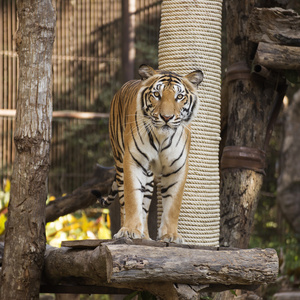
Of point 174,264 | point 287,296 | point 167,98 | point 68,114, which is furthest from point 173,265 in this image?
point 68,114

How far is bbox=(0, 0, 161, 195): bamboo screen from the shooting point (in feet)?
18.6

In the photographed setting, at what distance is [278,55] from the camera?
3.38 metres

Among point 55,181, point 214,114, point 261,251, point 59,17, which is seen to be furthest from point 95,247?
point 59,17

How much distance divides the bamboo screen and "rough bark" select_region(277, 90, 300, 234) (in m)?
2.12

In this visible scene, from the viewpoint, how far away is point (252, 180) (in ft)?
11.9

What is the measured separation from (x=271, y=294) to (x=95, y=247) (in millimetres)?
3310

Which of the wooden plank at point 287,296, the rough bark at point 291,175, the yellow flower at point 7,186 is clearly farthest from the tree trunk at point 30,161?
the rough bark at point 291,175

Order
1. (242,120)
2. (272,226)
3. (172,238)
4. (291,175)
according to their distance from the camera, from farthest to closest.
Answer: (291,175), (272,226), (242,120), (172,238)

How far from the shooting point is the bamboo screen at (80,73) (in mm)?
5660

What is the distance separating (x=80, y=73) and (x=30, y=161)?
303cm

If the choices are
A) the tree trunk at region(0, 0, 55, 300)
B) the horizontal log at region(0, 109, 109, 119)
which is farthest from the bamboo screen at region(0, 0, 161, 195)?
the tree trunk at region(0, 0, 55, 300)

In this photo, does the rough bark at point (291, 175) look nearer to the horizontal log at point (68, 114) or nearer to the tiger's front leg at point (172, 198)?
the horizontal log at point (68, 114)

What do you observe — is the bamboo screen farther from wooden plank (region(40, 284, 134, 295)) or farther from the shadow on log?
wooden plank (region(40, 284, 134, 295))

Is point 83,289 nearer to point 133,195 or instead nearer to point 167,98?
point 133,195
